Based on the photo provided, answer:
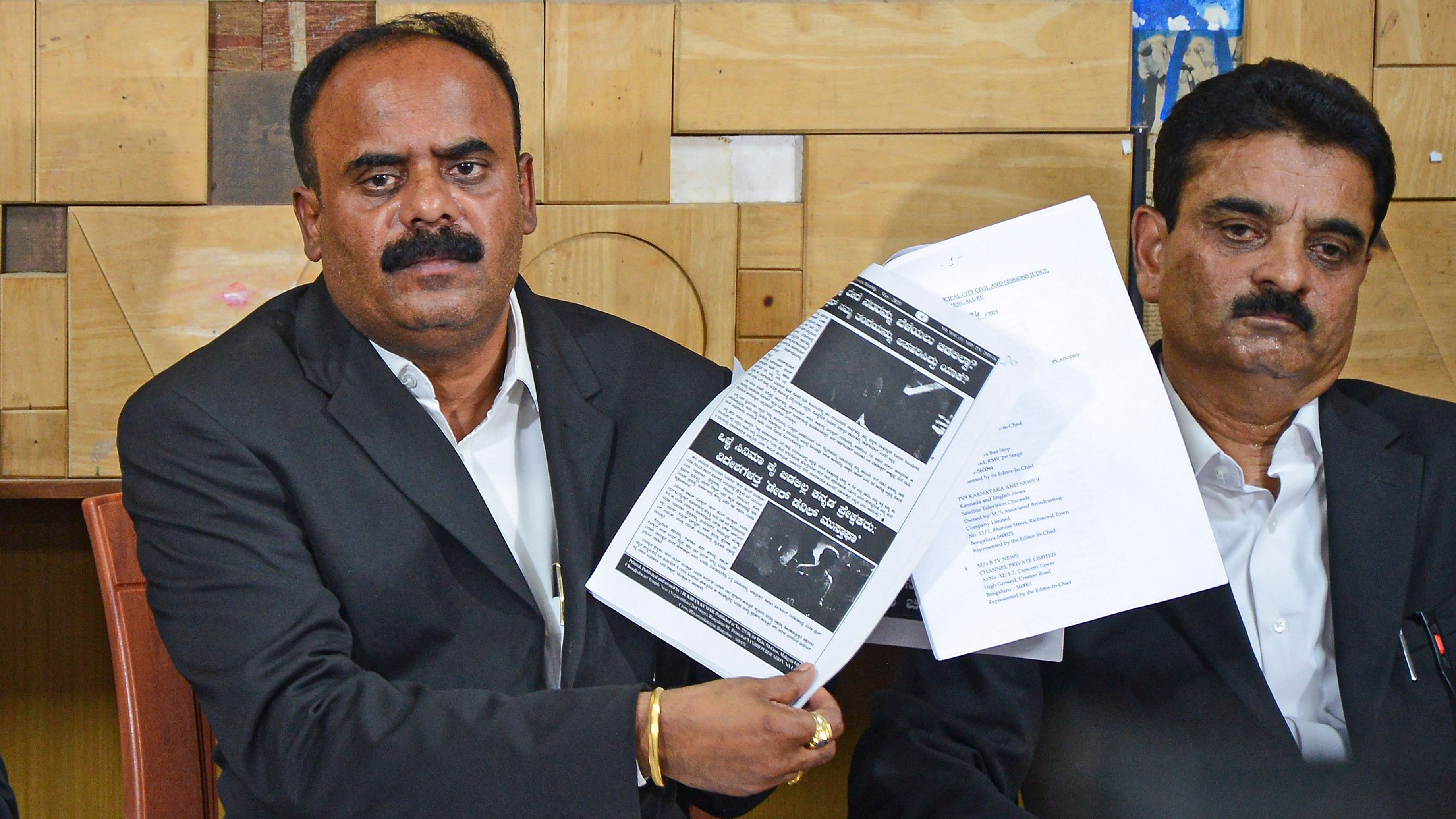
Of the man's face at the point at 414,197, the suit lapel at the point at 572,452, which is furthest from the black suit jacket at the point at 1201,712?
the man's face at the point at 414,197

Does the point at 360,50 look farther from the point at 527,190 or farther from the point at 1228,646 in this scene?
the point at 1228,646

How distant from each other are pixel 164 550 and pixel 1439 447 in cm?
156

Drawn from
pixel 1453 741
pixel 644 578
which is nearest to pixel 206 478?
pixel 644 578

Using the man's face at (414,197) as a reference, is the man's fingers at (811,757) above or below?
below

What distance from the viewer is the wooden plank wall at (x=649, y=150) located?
1.99m

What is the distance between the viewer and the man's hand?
43.9 inches

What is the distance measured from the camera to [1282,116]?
56.4 inches

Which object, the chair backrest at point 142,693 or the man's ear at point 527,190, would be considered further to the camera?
the man's ear at point 527,190

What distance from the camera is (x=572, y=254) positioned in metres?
2.03

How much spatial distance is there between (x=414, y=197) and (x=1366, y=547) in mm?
1234

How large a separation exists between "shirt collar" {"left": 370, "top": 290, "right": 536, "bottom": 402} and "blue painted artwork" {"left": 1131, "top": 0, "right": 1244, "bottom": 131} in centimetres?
119

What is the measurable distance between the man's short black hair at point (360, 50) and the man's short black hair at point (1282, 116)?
0.89m

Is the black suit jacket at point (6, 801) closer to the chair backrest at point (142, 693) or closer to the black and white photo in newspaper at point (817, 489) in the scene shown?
the chair backrest at point (142, 693)

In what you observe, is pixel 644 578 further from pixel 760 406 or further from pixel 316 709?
pixel 316 709
